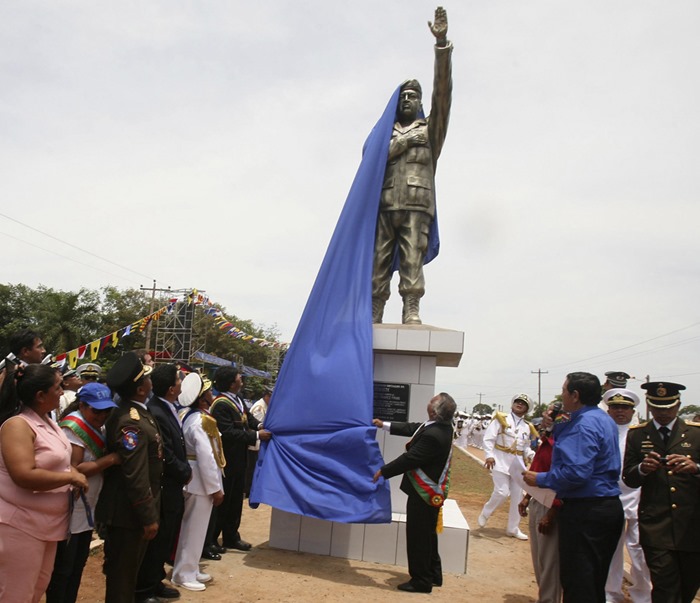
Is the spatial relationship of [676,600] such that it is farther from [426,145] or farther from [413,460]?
[426,145]

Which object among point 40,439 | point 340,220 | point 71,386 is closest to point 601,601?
point 40,439

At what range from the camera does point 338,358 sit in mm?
5680

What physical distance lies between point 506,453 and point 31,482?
611 centimetres

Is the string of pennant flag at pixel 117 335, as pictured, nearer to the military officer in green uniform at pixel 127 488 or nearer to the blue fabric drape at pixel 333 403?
the blue fabric drape at pixel 333 403

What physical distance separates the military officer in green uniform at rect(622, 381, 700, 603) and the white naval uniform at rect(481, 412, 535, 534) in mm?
3585

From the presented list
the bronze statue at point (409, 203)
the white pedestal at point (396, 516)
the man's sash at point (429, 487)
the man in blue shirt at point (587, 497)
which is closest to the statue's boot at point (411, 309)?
the bronze statue at point (409, 203)

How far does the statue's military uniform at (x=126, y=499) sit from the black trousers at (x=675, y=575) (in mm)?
3001

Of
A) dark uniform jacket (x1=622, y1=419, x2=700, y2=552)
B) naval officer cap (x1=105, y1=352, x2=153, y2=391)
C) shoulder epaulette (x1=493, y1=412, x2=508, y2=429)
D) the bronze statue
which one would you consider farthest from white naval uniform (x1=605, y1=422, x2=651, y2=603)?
naval officer cap (x1=105, y1=352, x2=153, y2=391)

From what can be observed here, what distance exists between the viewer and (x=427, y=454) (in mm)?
4746

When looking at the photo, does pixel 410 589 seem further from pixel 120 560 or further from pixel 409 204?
pixel 409 204

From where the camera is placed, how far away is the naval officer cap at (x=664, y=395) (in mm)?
3748

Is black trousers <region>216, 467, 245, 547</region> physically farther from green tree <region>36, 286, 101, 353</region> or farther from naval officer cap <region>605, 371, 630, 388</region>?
green tree <region>36, 286, 101, 353</region>

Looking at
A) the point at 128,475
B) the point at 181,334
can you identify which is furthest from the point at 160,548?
the point at 181,334

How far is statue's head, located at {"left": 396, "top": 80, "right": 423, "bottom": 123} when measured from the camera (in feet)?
22.2
